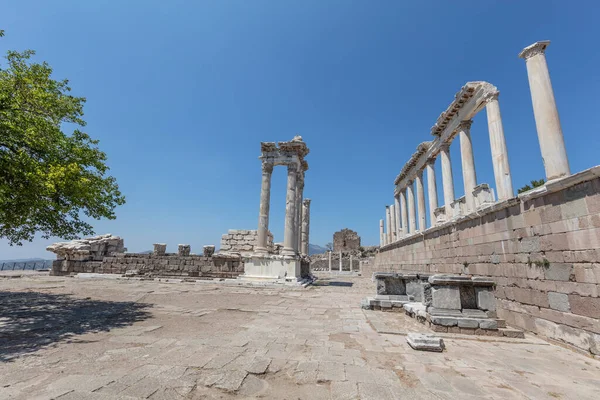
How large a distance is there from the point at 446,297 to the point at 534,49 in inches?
279

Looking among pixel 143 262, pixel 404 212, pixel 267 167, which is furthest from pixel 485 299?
pixel 143 262

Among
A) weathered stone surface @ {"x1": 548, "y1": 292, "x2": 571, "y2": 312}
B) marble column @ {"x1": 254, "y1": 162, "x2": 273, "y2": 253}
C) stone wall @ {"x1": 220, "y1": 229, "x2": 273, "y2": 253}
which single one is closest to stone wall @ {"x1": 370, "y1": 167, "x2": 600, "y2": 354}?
→ weathered stone surface @ {"x1": 548, "y1": 292, "x2": 571, "y2": 312}

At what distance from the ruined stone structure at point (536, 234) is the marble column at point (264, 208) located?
918 centimetres

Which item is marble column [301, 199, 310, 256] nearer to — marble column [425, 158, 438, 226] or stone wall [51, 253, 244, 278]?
stone wall [51, 253, 244, 278]

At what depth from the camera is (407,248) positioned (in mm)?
18578

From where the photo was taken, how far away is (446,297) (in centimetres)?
582

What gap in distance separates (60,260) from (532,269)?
2484 centimetres

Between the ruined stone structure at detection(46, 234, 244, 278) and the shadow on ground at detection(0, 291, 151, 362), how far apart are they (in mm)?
8467

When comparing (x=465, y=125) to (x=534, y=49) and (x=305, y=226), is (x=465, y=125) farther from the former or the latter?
(x=305, y=226)

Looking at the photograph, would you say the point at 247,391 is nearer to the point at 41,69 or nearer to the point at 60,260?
the point at 41,69

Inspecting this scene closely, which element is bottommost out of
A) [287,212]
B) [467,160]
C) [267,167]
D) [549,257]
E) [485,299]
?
[485,299]

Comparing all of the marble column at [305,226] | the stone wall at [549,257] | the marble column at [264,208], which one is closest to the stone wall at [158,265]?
the marble column at [264,208]

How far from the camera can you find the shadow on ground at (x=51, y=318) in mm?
4301

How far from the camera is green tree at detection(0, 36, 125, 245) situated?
5.63 m
